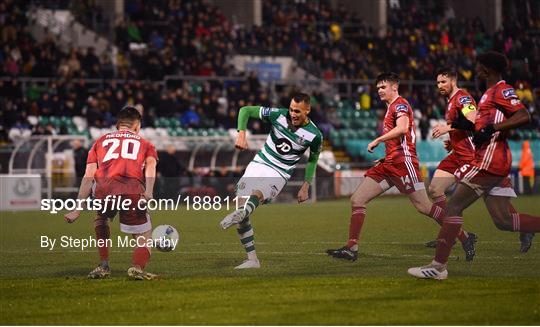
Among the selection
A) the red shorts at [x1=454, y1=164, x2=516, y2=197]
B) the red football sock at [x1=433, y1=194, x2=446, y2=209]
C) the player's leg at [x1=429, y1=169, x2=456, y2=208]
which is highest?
the red shorts at [x1=454, y1=164, x2=516, y2=197]

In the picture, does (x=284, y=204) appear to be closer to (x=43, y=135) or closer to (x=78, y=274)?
(x=43, y=135)

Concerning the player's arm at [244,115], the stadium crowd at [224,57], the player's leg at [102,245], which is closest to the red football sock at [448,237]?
the player's arm at [244,115]

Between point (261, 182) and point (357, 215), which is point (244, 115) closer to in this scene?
point (261, 182)

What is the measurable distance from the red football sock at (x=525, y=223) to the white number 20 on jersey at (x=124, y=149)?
4160 millimetres

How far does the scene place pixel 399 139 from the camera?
50.3ft

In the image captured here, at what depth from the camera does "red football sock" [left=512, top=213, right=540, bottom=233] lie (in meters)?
12.8

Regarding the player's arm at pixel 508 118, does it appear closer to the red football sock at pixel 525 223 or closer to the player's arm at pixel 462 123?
the player's arm at pixel 462 123

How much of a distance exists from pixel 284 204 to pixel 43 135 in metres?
6.65

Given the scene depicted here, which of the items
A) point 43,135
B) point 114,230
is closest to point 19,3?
point 43,135

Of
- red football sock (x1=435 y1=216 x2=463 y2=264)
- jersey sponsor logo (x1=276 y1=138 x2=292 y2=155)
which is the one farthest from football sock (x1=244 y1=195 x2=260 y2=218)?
red football sock (x1=435 y1=216 x2=463 y2=264)

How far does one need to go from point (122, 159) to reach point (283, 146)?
2578mm

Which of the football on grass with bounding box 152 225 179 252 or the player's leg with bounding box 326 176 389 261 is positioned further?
the player's leg with bounding box 326 176 389 261

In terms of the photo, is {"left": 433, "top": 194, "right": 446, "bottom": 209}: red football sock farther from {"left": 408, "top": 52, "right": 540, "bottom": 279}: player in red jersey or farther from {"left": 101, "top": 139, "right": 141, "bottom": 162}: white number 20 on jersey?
{"left": 101, "top": 139, "right": 141, "bottom": 162}: white number 20 on jersey

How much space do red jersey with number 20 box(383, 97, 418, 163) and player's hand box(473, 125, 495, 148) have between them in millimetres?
2816
